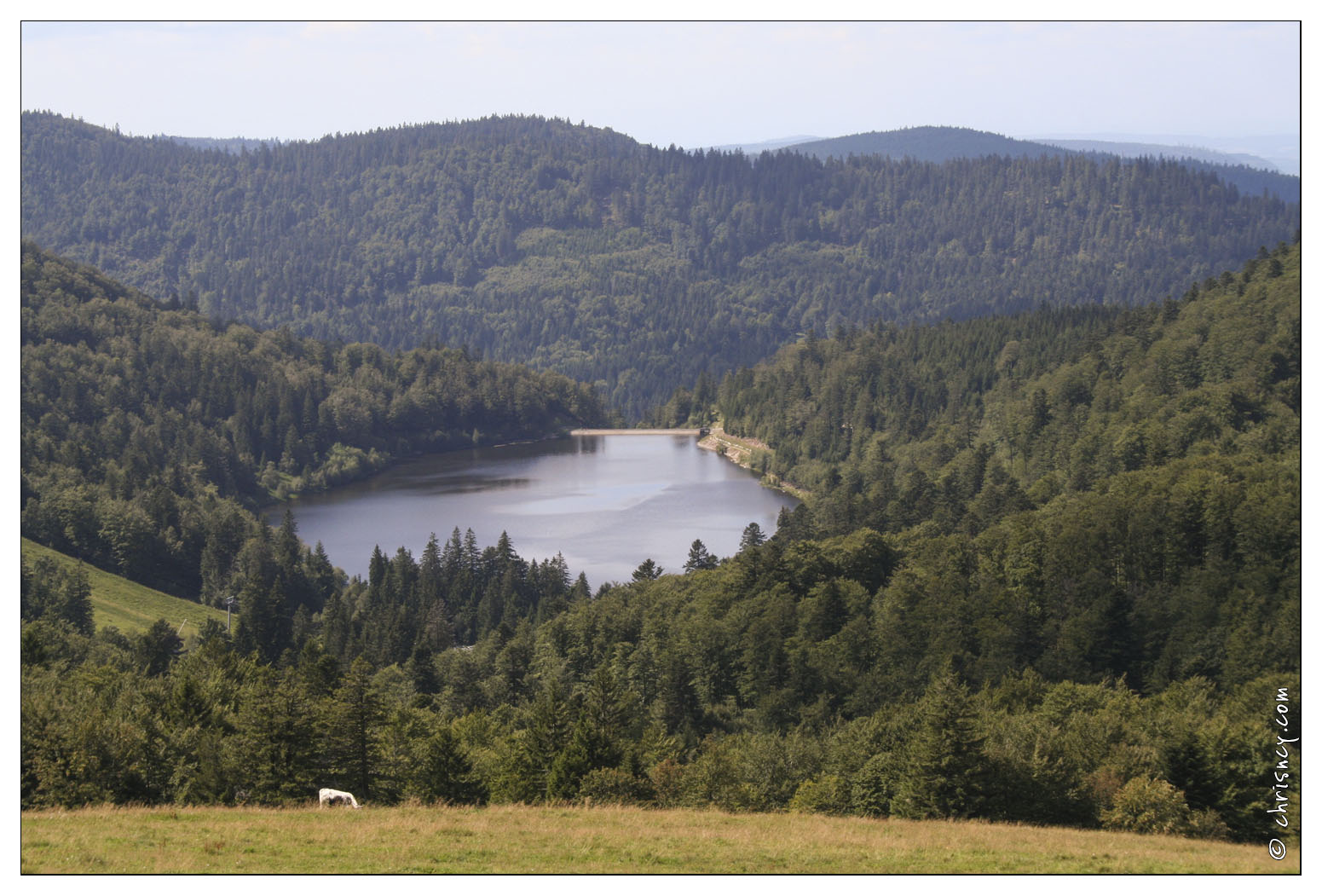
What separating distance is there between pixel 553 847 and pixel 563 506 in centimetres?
10300

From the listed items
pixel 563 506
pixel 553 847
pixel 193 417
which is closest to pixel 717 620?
pixel 553 847

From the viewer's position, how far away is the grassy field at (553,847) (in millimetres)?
20719

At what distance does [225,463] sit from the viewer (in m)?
143

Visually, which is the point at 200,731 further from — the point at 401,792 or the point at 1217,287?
the point at 1217,287

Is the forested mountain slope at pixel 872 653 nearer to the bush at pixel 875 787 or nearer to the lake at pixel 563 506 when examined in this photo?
the bush at pixel 875 787

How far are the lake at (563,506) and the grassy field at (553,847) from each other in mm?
67386

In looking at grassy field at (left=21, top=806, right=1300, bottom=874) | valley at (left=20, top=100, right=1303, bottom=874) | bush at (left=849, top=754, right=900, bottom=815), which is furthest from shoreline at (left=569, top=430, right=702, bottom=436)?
grassy field at (left=21, top=806, right=1300, bottom=874)

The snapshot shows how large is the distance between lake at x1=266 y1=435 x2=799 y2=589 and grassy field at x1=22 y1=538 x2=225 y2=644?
559 inches

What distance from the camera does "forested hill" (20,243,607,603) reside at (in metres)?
102

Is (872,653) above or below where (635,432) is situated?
above

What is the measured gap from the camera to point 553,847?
853 inches

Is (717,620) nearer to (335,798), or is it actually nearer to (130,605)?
(335,798)

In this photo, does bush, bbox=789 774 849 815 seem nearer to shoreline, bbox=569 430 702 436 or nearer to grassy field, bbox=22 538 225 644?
grassy field, bbox=22 538 225 644

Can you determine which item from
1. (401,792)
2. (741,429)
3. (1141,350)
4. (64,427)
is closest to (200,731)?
(401,792)
